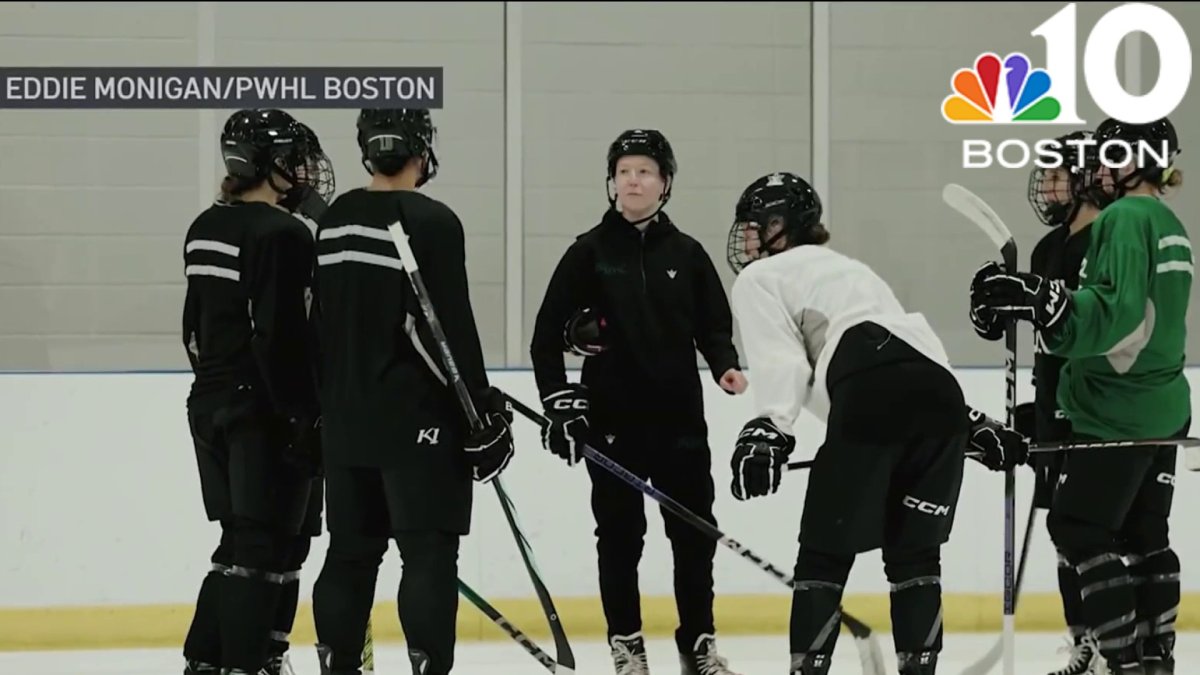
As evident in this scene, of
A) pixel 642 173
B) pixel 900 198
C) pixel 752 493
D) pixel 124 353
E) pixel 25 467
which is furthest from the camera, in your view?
pixel 900 198

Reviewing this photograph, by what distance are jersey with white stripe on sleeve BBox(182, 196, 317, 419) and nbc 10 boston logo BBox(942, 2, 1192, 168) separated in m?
2.91

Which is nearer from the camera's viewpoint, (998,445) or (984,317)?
(998,445)

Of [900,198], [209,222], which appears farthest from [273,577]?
[900,198]

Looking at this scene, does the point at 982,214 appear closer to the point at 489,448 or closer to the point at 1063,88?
the point at 489,448

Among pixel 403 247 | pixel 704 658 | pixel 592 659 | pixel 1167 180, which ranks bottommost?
pixel 592 659

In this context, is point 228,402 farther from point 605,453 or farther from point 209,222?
point 605,453

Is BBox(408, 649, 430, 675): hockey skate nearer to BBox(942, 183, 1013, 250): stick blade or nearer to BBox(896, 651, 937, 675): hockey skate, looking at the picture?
BBox(896, 651, 937, 675): hockey skate

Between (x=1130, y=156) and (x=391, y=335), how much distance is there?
1540 millimetres

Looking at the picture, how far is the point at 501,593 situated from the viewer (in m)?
4.50

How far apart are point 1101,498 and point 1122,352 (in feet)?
0.97

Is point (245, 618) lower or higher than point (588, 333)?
lower

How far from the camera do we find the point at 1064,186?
12.6ft
